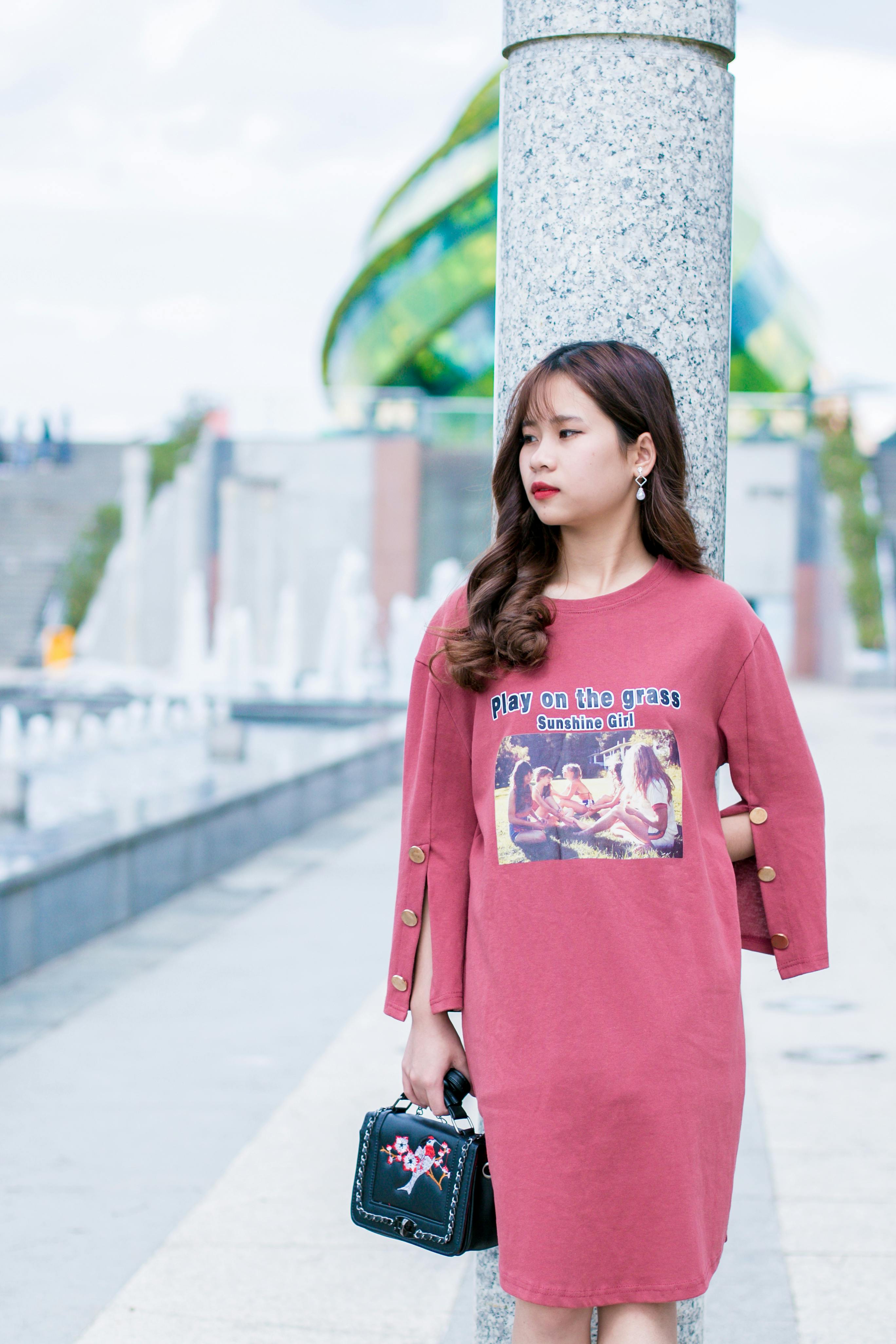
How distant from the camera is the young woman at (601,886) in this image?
181 centimetres

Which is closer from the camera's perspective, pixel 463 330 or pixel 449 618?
pixel 449 618

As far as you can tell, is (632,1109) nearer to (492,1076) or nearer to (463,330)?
(492,1076)

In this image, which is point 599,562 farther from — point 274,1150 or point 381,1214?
point 274,1150

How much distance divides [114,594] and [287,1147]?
2523 centimetres

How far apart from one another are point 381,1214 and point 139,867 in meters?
4.99

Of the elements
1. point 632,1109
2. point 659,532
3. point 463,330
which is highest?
point 463,330

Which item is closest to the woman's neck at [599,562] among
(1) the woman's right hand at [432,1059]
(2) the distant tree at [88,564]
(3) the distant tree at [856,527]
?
(1) the woman's right hand at [432,1059]

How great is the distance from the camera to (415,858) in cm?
200

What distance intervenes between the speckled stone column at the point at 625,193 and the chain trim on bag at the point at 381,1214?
0.84 feet

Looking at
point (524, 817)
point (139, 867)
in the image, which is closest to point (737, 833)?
point (524, 817)

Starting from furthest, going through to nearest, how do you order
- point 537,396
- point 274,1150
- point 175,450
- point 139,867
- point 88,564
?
point 175,450
point 88,564
point 139,867
point 274,1150
point 537,396

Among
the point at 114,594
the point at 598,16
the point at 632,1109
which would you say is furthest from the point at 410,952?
the point at 114,594

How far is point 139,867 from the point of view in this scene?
6812 mm

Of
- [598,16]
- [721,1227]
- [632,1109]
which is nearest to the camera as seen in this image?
[632,1109]
